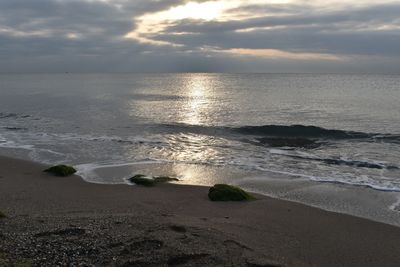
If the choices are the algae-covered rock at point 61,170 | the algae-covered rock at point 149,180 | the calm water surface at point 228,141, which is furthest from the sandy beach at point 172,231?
the calm water surface at point 228,141

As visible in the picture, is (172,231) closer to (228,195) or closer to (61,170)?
(228,195)

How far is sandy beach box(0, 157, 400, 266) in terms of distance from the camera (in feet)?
20.8

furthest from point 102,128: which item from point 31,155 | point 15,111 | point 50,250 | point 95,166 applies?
point 50,250

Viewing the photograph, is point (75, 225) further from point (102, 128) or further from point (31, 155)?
point (102, 128)

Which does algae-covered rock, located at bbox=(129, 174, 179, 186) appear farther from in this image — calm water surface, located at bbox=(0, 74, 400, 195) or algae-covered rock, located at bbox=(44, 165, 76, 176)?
algae-covered rock, located at bbox=(44, 165, 76, 176)

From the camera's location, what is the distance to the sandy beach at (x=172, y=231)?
20.8 feet

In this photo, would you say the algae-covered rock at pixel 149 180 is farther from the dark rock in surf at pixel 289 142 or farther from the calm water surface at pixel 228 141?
the dark rock in surf at pixel 289 142

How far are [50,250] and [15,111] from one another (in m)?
36.3

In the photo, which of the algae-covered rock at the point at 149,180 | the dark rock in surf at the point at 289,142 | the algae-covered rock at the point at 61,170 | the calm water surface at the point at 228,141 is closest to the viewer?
the algae-covered rock at the point at 149,180

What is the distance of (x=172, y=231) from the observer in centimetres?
764

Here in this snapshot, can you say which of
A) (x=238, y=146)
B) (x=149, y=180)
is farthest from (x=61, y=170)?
(x=238, y=146)

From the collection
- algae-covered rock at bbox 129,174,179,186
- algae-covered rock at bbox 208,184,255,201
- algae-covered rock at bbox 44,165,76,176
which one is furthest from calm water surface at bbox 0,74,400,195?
algae-covered rock at bbox 208,184,255,201

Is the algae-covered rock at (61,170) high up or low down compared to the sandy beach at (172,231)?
down

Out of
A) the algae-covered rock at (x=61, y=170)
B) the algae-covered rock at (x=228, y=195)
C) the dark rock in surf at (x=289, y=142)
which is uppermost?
the algae-covered rock at (x=228, y=195)
